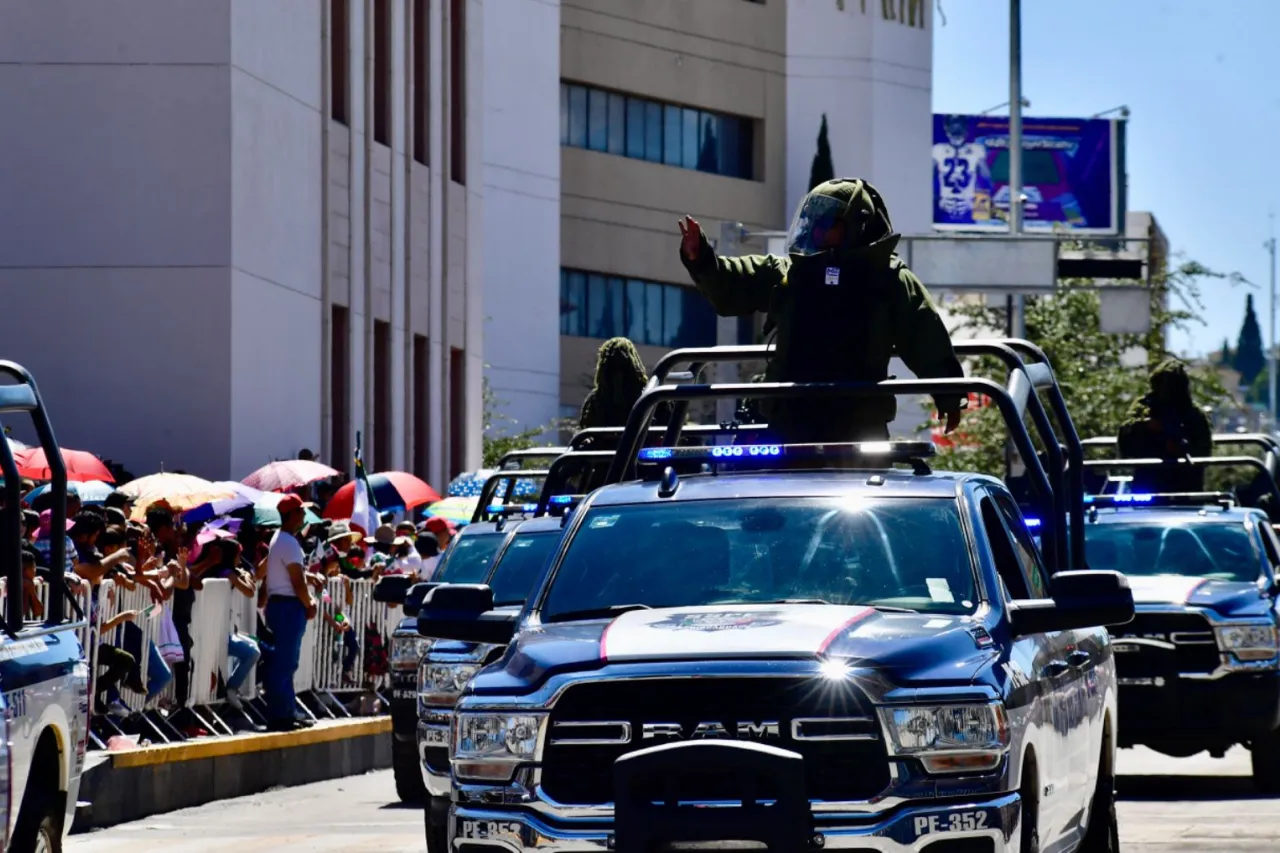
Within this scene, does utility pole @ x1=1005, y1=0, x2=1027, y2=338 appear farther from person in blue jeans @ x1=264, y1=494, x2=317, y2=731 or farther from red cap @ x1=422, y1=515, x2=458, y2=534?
person in blue jeans @ x1=264, y1=494, x2=317, y2=731

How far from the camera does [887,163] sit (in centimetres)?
7638

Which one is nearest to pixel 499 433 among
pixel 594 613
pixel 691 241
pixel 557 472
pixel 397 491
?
pixel 397 491

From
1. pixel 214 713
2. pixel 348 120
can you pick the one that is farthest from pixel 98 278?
pixel 214 713

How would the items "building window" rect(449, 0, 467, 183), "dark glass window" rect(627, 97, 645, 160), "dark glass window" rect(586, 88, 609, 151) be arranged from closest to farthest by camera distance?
"building window" rect(449, 0, 467, 183)
"dark glass window" rect(586, 88, 609, 151)
"dark glass window" rect(627, 97, 645, 160)

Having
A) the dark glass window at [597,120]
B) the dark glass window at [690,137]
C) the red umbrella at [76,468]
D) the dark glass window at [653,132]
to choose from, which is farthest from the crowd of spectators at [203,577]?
the dark glass window at [690,137]

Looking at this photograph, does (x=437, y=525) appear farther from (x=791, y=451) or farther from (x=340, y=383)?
(x=791, y=451)

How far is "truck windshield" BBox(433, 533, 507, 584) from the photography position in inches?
613

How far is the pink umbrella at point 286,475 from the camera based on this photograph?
27.7m

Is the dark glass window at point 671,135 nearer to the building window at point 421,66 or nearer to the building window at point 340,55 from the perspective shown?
the building window at point 421,66

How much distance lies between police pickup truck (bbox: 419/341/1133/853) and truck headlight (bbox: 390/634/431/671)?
20.3ft

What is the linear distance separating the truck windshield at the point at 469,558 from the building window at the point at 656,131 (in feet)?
177

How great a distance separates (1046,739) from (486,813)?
2.02 meters

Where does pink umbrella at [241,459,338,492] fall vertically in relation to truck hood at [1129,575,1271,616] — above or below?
above

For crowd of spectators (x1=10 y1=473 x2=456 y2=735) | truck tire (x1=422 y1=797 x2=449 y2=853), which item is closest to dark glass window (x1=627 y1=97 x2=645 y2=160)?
crowd of spectators (x1=10 y1=473 x2=456 y2=735)
